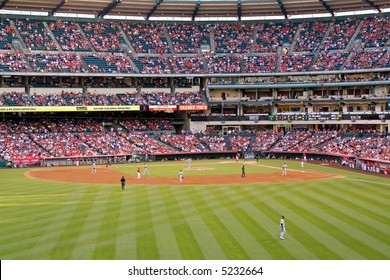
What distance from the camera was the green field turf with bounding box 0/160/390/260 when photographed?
73.8 feet

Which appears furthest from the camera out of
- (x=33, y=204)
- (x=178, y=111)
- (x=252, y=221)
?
(x=178, y=111)

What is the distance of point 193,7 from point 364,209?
63.9 meters

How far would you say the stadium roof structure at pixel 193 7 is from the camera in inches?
3248

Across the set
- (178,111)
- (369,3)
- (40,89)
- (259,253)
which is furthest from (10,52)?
(259,253)

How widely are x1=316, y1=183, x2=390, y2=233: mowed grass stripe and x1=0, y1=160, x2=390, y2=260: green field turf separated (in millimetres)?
64

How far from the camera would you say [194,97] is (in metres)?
88.4

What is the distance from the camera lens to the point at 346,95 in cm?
8325

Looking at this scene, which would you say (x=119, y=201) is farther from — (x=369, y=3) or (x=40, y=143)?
(x=369, y=3)

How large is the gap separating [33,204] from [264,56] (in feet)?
213

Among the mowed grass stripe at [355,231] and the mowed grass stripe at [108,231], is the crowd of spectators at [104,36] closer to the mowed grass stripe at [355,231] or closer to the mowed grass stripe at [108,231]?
the mowed grass stripe at [108,231]

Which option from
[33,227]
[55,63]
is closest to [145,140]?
[55,63]

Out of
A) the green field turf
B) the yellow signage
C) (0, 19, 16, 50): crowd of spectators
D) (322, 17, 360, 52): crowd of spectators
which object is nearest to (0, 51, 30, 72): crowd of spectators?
(0, 19, 16, 50): crowd of spectators

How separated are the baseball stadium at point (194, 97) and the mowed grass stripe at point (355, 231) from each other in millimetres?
7801

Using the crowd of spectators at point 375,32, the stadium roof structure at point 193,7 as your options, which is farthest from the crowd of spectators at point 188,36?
the crowd of spectators at point 375,32
